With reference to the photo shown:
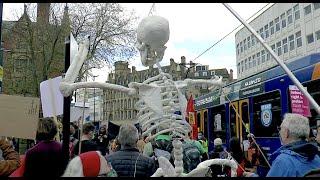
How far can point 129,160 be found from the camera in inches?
148

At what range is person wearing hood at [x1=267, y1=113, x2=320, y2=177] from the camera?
3217mm

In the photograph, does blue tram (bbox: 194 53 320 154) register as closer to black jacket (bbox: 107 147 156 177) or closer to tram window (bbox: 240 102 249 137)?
tram window (bbox: 240 102 249 137)

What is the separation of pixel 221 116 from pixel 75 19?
55.1 feet

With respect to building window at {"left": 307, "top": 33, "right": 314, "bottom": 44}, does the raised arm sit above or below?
below

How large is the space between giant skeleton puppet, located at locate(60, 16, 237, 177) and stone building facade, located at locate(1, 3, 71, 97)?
2342 centimetres

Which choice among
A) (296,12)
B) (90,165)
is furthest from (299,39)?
(90,165)

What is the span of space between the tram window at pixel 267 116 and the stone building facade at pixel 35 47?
1832 centimetres

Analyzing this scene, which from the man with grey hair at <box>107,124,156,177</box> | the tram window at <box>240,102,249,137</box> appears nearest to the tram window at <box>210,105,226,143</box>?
the tram window at <box>240,102,249,137</box>

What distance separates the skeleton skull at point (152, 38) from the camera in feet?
14.8

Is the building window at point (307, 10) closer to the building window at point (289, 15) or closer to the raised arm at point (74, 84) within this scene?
the building window at point (289, 15)

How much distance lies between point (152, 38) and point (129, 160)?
1.45 meters

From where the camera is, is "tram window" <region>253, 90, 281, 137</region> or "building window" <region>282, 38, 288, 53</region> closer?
"tram window" <region>253, 90, 281, 137</region>

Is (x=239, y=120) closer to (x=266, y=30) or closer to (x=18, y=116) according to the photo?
(x=18, y=116)

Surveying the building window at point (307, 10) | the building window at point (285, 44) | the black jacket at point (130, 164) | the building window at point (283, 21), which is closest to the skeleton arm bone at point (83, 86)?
the black jacket at point (130, 164)
